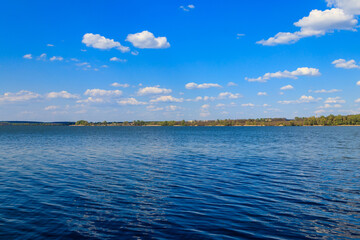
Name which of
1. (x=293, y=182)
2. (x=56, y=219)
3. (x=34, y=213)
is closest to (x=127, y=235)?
(x=56, y=219)

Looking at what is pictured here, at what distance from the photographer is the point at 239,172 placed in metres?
30.3

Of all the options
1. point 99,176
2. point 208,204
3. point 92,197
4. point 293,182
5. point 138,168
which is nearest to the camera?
point 208,204

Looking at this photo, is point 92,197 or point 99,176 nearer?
point 92,197

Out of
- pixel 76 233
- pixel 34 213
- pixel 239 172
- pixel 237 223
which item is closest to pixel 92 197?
pixel 34 213

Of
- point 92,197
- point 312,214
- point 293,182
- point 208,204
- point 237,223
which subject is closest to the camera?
point 237,223

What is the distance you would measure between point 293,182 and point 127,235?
18151 millimetres

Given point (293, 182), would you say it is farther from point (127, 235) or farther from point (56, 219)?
point (56, 219)

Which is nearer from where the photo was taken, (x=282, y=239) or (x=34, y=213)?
(x=282, y=239)

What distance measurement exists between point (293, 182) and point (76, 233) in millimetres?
20082

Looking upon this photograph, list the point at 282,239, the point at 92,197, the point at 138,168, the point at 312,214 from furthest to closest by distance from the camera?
the point at 138,168, the point at 92,197, the point at 312,214, the point at 282,239

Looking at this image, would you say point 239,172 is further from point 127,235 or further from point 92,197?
point 127,235

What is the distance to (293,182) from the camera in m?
24.9

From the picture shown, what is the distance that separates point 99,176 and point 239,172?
1601 centimetres

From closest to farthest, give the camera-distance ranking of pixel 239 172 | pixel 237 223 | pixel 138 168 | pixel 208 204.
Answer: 1. pixel 237 223
2. pixel 208 204
3. pixel 239 172
4. pixel 138 168
